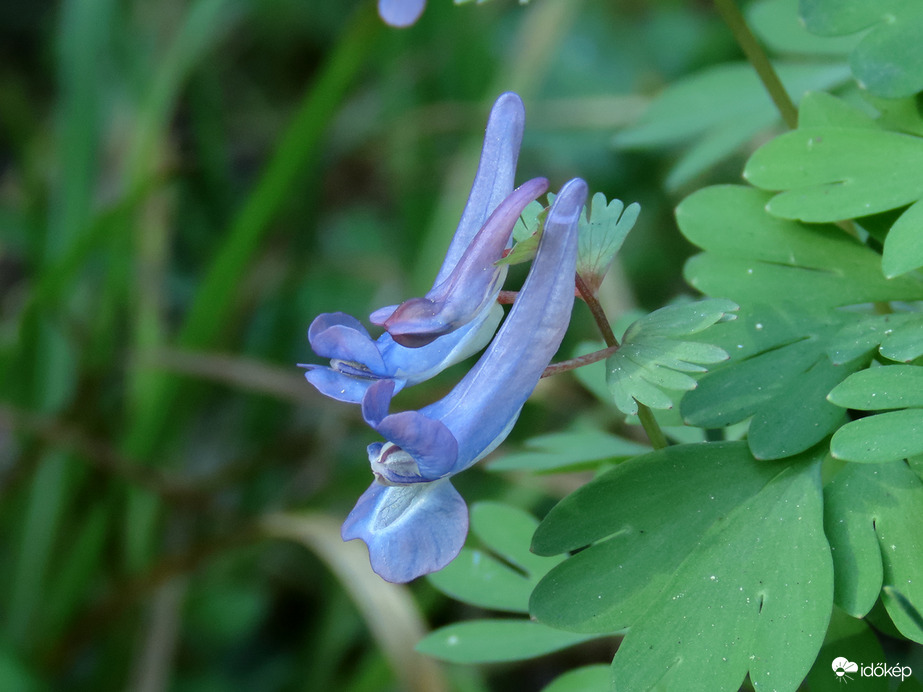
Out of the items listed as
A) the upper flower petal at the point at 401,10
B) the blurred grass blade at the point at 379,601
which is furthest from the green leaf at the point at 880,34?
the blurred grass blade at the point at 379,601

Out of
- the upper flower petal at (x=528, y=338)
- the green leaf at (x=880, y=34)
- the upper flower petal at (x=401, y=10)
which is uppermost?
the upper flower petal at (x=401, y=10)

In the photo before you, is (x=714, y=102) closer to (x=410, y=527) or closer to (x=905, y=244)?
(x=905, y=244)

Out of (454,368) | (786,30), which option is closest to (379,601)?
(454,368)

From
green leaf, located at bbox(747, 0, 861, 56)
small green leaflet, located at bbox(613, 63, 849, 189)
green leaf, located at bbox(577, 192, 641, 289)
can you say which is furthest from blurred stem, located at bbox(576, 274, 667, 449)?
green leaf, located at bbox(747, 0, 861, 56)

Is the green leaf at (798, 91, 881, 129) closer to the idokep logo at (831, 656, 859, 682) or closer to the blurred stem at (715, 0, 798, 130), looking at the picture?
the blurred stem at (715, 0, 798, 130)

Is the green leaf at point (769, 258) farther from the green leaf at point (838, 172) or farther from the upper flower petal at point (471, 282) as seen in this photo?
the upper flower petal at point (471, 282)

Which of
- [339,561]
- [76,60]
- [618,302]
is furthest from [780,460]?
[76,60]

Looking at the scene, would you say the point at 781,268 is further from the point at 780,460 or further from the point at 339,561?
the point at 339,561
